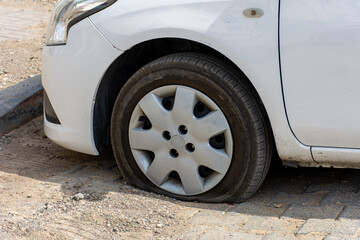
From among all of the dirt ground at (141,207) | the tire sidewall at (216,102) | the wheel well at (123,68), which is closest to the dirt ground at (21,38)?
the dirt ground at (141,207)

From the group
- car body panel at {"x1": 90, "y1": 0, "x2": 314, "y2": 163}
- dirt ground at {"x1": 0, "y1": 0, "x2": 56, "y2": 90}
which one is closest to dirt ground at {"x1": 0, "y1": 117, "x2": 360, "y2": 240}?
car body panel at {"x1": 90, "y1": 0, "x2": 314, "y2": 163}

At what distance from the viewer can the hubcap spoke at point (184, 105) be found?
3584 millimetres

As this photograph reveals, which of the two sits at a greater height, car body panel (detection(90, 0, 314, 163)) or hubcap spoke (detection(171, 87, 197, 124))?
car body panel (detection(90, 0, 314, 163))

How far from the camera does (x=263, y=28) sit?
3.33m

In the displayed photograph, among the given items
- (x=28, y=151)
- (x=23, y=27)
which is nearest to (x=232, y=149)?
(x=28, y=151)

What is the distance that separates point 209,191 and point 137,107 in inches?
24.9

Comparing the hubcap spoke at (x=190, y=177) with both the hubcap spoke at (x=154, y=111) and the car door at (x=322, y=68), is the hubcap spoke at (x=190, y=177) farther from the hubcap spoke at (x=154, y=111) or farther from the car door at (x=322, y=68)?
the car door at (x=322, y=68)

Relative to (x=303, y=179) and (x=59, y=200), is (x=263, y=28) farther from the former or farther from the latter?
(x=59, y=200)

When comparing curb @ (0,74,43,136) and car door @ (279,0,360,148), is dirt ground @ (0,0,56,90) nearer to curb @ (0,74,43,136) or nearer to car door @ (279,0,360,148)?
curb @ (0,74,43,136)

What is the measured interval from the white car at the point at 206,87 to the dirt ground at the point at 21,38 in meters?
1.93

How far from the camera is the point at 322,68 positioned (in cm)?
327

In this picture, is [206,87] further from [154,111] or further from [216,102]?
[154,111]

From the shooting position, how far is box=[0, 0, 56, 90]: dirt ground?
19.5ft

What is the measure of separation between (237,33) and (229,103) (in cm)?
39
